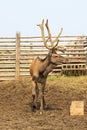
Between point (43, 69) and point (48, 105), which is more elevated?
point (43, 69)

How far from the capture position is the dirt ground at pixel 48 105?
30.3 feet

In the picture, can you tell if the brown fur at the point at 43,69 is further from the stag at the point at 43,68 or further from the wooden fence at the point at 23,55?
the wooden fence at the point at 23,55

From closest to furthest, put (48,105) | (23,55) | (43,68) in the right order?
1. (43,68)
2. (48,105)
3. (23,55)

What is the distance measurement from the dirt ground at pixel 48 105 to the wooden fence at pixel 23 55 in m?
0.98

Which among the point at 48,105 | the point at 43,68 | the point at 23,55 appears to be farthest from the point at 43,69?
the point at 23,55

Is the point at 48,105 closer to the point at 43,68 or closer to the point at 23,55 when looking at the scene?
the point at 43,68

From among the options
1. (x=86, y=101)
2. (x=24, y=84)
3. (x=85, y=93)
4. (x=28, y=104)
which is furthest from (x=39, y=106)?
(x=24, y=84)

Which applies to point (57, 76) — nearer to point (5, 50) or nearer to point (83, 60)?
point (83, 60)

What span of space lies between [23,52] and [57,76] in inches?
78.3

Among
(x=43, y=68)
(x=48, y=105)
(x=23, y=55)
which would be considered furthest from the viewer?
(x=23, y=55)

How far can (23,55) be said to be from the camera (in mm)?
19531

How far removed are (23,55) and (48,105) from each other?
6.94 meters

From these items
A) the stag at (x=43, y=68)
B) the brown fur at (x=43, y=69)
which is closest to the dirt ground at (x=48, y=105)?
the stag at (x=43, y=68)

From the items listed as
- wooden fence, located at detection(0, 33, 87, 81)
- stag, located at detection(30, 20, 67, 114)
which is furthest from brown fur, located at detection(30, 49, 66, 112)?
wooden fence, located at detection(0, 33, 87, 81)
